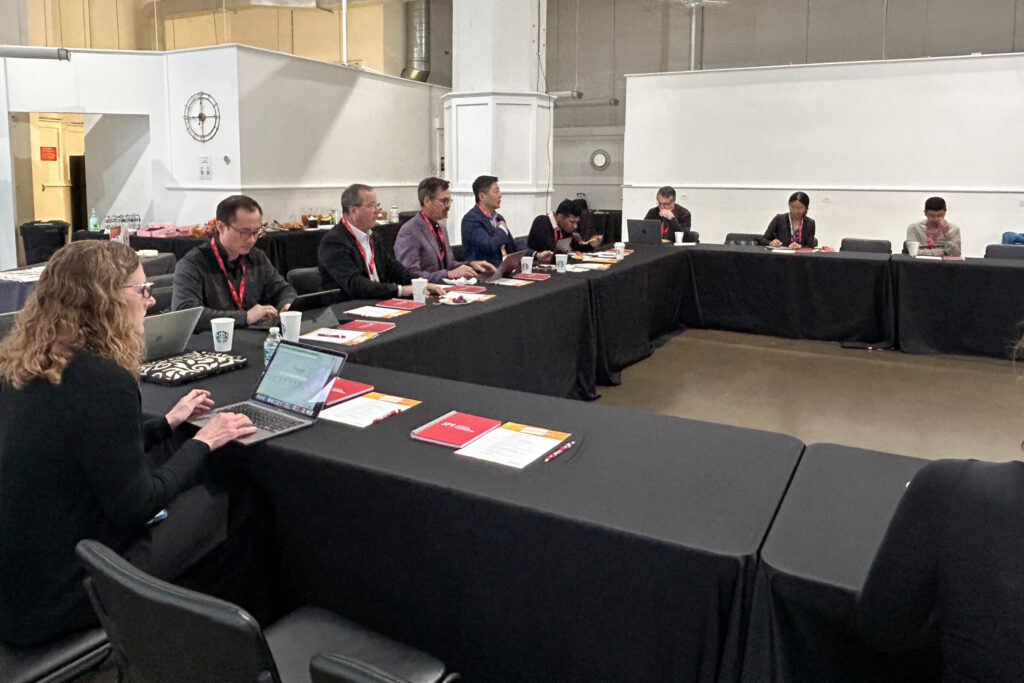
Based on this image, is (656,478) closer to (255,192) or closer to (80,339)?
(80,339)

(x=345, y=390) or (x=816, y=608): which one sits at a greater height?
(x=345, y=390)

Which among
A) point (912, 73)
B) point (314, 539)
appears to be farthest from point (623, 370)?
point (912, 73)

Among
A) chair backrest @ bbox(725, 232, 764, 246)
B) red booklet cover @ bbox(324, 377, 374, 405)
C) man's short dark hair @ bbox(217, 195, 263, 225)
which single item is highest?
man's short dark hair @ bbox(217, 195, 263, 225)

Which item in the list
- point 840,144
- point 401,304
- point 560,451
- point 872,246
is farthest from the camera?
point 840,144

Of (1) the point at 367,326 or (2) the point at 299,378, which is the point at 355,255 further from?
(2) the point at 299,378

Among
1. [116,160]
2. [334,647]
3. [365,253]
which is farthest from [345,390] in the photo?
[116,160]

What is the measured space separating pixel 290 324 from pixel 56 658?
1.45 m

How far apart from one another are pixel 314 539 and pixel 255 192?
24.5ft

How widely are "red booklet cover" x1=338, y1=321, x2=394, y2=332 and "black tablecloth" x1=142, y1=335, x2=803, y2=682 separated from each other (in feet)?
3.82

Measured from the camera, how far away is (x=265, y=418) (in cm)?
204

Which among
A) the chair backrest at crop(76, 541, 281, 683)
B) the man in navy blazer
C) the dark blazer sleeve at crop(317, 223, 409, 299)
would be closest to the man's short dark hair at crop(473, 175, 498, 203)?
the man in navy blazer

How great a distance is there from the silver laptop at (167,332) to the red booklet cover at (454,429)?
3.52ft

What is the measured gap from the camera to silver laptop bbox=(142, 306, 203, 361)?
249cm

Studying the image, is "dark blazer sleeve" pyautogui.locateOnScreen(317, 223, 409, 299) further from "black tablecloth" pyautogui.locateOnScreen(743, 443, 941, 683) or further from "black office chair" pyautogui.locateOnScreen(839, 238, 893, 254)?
"black office chair" pyautogui.locateOnScreen(839, 238, 893, 254)
